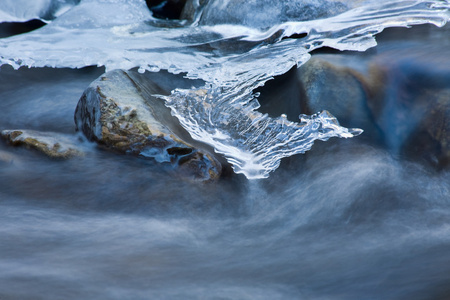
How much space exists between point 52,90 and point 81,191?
6.35 feet

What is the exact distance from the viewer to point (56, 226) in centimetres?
247

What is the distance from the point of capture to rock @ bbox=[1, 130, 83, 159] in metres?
3.14

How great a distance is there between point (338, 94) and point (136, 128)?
155 centimetres

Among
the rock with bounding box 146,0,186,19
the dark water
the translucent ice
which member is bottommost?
the dark water

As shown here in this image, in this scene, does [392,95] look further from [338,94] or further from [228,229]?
[228,229]

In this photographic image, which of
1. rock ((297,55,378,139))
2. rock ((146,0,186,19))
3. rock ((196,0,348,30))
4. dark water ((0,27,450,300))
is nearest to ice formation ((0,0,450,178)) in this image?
rock ((196,0,348,30))

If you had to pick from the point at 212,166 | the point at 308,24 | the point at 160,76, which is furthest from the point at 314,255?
the point at 308,24

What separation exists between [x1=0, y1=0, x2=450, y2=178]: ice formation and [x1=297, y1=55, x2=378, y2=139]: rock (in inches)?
5.4

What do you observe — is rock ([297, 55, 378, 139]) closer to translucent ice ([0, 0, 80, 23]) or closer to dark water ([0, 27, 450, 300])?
dark water ([0, 27, 450, 300])

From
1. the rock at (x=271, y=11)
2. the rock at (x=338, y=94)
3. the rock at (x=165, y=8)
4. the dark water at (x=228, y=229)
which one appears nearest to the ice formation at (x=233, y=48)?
the rock at (x=271, y=11)

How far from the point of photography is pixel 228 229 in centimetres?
256

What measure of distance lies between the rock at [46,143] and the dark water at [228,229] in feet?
0.22

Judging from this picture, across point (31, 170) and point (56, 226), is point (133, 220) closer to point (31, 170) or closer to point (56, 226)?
point (56, 226)

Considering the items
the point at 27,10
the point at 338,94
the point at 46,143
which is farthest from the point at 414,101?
the point at 27,10
